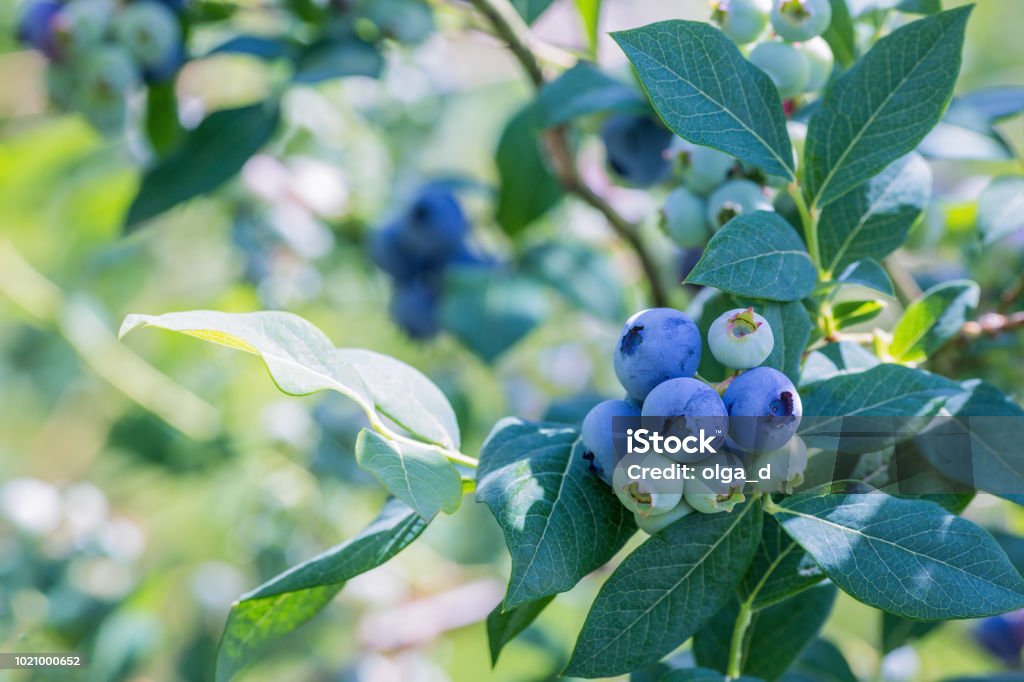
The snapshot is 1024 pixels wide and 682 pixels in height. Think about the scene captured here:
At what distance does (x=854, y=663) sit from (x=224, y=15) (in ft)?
3.83

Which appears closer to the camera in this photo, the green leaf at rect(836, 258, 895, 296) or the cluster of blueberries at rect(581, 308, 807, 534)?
the cluster of blueberries at rect(581, 308, 807, 534)

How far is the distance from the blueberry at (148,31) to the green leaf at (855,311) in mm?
788

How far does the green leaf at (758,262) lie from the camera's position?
0.53 meters

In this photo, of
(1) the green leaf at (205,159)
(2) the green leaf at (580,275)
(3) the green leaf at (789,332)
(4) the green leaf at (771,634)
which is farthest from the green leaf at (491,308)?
(3) the green leaf at (789,332)

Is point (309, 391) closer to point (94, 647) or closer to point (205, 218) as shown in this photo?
point (94, 647)

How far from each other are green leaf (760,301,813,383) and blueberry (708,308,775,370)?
3cm

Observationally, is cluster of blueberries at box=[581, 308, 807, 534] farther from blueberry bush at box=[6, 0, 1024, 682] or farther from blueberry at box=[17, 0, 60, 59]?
blueberry at box=[17, 0, 60, 59]

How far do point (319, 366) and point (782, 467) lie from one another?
269mm

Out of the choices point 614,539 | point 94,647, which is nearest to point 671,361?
point 614,539

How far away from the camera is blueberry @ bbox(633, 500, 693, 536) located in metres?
0.54

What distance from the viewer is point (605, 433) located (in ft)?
1.79

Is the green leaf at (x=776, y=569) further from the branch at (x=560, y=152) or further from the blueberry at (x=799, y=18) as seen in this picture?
the branch at (x=560, y=152)

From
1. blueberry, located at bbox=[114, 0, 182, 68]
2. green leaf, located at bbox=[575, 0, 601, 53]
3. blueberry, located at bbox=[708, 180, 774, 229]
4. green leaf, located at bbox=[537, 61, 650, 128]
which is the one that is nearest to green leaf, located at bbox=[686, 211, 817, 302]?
blueberry, located at bbox=[708, 180, 774, 229]

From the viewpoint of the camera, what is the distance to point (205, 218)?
2094 mm
